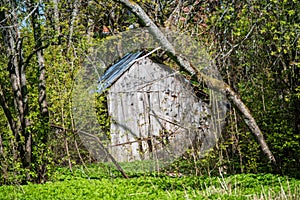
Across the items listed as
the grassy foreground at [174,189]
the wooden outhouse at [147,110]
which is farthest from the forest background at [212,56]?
the wooden outhouse at [147,110]

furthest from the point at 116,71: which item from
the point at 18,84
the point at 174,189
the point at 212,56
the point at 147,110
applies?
the point at 174,189

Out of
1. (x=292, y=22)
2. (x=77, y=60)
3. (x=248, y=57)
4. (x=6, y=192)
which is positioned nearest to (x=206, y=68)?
(x=248, y=57)

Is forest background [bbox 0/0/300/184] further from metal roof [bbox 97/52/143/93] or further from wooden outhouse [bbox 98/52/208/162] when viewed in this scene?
wooden outhouse [bbox 98/52/208/162]

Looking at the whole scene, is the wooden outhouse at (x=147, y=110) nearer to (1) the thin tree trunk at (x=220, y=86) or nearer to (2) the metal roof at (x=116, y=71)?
(2) the metal roof at (x=116, y=71)

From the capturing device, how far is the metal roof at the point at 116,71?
9175mm

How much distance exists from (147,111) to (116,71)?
42.5 inches

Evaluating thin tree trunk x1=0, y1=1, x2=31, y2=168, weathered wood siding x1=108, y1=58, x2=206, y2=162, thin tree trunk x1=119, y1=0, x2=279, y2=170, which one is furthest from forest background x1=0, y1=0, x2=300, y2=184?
weathered wood siding x1=108, y1=58, x2=206, y2=162

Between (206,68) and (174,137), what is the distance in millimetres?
1955

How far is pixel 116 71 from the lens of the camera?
9.56m

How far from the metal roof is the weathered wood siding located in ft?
0.44

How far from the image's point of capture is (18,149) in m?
7.85

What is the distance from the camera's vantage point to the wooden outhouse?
884 cm

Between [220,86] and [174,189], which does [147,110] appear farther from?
[174,189]

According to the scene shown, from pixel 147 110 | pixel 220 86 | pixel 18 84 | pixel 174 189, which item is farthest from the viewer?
pixel 147 110
